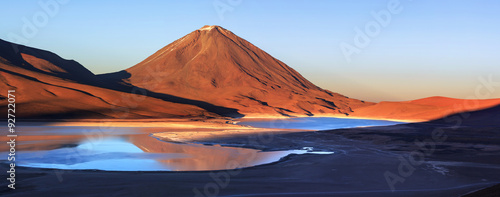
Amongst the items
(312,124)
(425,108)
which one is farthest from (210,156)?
(425,108)

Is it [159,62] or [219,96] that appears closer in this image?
[219,96]

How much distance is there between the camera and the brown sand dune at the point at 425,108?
58.4 metres

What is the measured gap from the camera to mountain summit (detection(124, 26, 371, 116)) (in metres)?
107

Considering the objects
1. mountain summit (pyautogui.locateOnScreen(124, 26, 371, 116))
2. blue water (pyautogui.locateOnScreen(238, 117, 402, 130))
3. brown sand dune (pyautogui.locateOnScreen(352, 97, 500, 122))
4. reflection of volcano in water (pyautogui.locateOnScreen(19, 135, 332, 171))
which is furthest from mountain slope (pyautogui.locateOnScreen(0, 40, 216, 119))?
reflection of volcano in water (pyautogui.locateOnScreen(19, 135, 332, 171))

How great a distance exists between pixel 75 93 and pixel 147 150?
52551mm

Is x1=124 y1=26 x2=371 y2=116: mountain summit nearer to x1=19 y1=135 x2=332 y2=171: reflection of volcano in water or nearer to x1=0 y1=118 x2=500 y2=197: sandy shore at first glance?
x1=19 y1=135 x2=332 y2=171: reflection of volcano in water

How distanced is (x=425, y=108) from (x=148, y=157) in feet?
204

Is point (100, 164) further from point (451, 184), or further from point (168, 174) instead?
point (451, 184)

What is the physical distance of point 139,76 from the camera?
126 m

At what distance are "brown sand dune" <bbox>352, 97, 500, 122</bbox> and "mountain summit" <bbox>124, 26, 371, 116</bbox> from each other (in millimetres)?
19530

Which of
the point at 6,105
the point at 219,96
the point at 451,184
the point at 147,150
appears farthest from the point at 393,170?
the point at 219,96

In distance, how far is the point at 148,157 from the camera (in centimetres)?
1698

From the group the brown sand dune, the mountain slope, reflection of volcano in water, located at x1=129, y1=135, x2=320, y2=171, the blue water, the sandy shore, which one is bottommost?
the sandy shore

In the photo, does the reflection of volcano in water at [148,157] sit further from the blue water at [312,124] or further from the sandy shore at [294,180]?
the blue water at [312,124]
